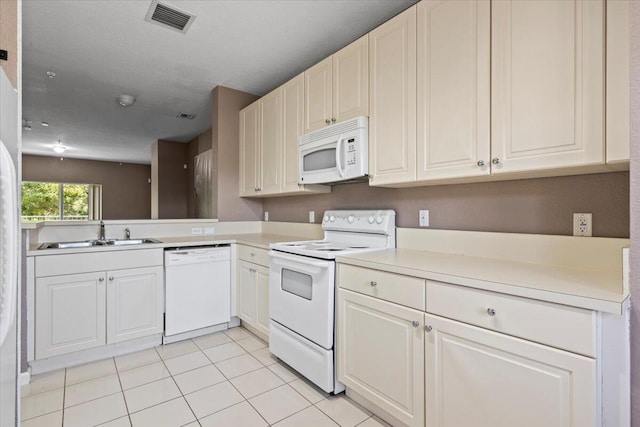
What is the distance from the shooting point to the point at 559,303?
102 cm

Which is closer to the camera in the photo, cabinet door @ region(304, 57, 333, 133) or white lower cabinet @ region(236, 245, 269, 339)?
cabinet door @ region(304, 57, 333, 133)

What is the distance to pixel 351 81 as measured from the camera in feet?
7.32

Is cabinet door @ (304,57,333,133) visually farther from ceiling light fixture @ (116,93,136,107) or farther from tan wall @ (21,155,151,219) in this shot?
tan wall @ (21,155,151,219)

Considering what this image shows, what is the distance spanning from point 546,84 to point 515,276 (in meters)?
0.82

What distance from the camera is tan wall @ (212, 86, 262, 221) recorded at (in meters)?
3.55

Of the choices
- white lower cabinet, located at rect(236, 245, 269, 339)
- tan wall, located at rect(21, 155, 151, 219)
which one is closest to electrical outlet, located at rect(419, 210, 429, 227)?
white lower cabinet, located at rect(236, 245, 269, 339)

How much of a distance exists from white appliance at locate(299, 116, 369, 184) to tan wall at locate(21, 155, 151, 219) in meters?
7.60

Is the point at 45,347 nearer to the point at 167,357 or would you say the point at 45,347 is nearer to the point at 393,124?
the point at 167,357

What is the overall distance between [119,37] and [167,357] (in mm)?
2560

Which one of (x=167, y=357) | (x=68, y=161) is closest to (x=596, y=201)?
(x=167, y=357)

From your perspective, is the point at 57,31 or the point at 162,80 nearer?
the point at 57,31

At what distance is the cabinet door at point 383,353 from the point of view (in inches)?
56.4

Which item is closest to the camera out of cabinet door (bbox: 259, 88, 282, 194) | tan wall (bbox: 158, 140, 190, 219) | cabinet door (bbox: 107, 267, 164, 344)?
cabinet door (bbox: 107, 267, 164, 344)

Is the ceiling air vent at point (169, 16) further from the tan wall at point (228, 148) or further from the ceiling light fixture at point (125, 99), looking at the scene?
the ceiling light fixture at point (125, 99)
